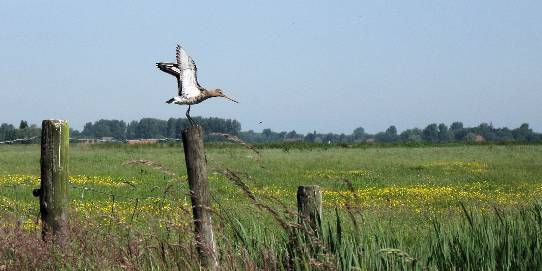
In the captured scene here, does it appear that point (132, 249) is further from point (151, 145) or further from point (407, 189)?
point (151, 145)

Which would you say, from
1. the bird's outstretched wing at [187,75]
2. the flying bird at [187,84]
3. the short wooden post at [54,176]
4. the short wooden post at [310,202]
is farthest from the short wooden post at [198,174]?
the short wooden post at [54,176]

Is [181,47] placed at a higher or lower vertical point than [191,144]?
A: higher

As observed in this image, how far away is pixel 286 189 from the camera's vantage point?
24062mm

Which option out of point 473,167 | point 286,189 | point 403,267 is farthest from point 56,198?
point 473,167

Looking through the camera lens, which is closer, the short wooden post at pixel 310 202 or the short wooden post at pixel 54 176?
the short wooden post at pixel 310 202

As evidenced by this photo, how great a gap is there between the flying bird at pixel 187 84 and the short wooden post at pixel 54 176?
210cm

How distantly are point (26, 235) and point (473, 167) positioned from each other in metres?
32.8

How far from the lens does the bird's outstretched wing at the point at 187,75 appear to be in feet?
21.2

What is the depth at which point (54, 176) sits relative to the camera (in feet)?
26.5

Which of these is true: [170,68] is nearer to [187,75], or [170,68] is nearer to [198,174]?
[187,75]

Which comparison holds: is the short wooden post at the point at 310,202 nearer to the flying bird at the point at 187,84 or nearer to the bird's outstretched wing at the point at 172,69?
the flying bird at the point at 187,84

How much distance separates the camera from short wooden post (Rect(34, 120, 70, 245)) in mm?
8008

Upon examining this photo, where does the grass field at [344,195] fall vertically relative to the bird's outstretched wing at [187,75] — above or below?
below

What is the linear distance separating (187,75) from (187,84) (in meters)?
0.09
